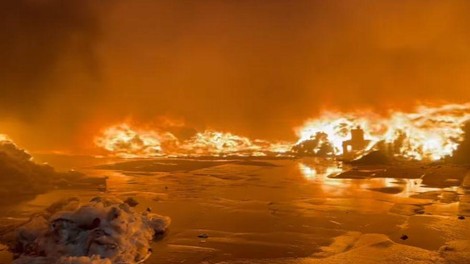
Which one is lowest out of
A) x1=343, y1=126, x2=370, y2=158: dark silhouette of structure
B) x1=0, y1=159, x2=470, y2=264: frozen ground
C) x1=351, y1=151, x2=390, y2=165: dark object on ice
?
x1=0, y1=159, x2=470, y2=264: frozen ground

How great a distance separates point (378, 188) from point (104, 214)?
22.2m

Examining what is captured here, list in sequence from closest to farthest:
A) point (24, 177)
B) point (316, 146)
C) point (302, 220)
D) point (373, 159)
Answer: point (302, 220), point (24, 177), point (373, 159), point (316, 146)

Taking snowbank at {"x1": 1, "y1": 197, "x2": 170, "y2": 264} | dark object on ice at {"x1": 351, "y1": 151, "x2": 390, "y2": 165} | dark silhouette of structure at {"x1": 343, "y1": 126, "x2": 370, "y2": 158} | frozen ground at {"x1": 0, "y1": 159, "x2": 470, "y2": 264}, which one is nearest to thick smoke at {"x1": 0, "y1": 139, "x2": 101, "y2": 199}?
frozen ground at {"x1": 0, "y1": 159, "x2": 470, "y2": 264}

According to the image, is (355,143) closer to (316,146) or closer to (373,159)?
(316,146)

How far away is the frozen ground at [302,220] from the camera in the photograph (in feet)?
44.0

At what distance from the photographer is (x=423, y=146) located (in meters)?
62.4

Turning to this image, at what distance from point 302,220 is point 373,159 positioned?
41.9 metres

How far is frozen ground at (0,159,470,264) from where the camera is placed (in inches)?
528

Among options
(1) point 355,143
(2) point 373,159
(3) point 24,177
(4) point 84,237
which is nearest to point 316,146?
(1) point 355,143

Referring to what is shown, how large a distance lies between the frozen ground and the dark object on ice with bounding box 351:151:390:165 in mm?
23212

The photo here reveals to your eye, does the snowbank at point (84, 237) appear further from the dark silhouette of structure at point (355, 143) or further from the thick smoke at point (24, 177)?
the dark silhouette of structure at point (355, 143)

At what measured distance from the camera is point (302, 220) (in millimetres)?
18969

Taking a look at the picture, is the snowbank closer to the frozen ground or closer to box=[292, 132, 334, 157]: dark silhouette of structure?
the frozen ground

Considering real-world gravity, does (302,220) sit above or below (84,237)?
below
